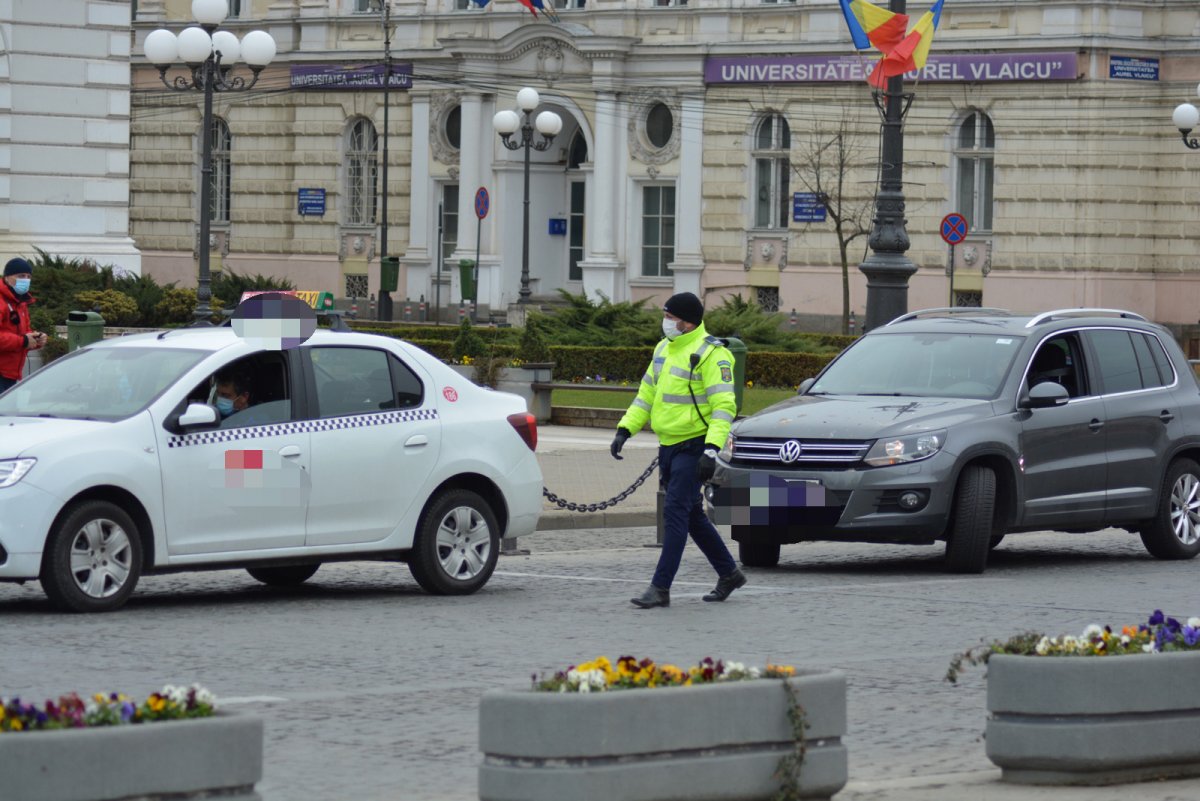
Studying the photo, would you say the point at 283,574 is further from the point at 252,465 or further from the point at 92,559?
the point at 92,559

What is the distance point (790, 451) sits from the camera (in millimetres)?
15516

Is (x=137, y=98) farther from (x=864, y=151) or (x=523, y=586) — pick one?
(x=523, y=586)

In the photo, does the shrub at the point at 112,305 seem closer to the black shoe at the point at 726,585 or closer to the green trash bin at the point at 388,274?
the black shoe at the point at 726,585

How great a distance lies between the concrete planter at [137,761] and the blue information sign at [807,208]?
146 ft

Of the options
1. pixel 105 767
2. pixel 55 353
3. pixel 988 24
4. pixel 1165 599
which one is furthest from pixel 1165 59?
pixel 105 767

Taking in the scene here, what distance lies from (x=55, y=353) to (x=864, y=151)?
25.4 m

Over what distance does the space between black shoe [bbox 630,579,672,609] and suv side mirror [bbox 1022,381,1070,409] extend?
372 centimetres

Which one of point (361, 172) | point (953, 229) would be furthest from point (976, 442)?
point (361, 172)

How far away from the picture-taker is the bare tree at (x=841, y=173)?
4988 centimetres

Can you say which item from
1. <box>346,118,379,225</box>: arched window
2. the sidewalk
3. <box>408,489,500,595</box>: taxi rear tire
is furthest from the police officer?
<box>346,118,379,225</box>: arched window

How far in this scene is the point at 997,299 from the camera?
48719mm

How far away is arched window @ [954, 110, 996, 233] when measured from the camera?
4925 centimetres

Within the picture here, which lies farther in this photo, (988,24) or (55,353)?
(988,24)

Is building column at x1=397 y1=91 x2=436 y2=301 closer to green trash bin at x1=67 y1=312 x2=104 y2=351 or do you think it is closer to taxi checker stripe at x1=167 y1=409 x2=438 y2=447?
green trash bin at x1=67 y1=312 x2=104 y2=351
